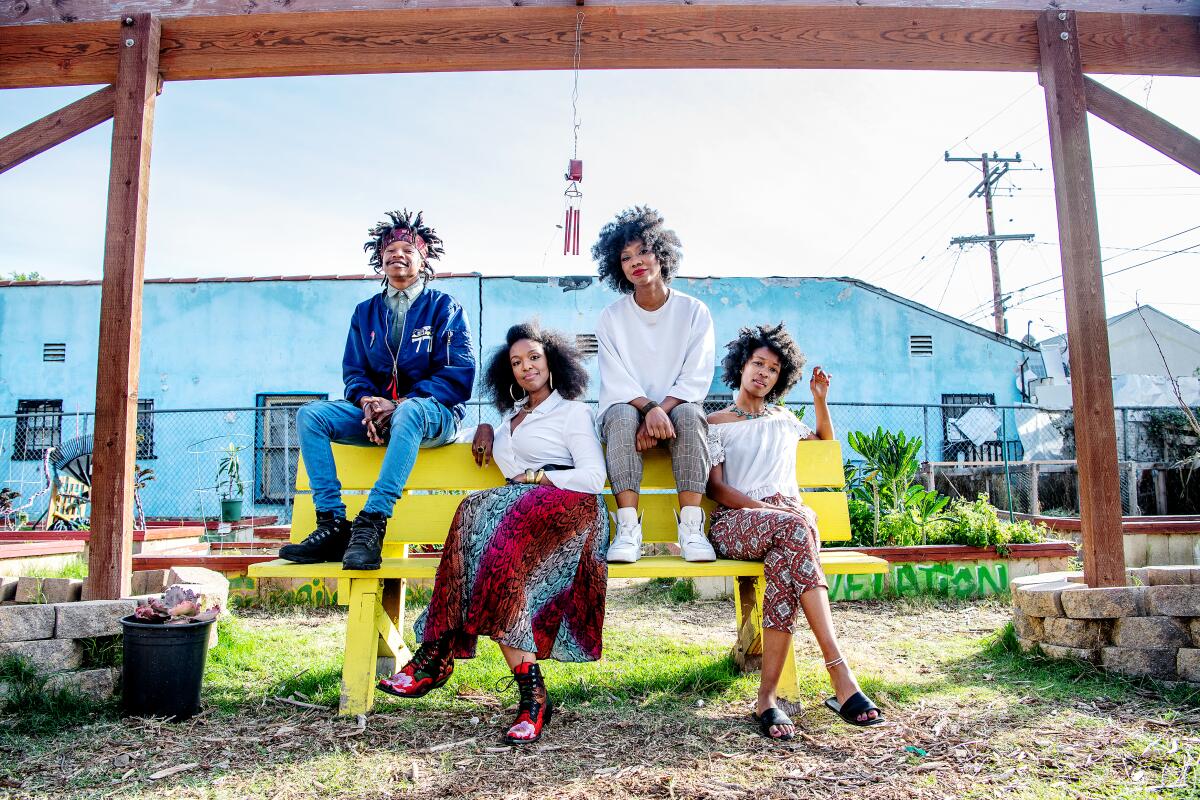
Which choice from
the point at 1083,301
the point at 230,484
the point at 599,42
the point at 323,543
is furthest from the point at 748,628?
the point at 230,484

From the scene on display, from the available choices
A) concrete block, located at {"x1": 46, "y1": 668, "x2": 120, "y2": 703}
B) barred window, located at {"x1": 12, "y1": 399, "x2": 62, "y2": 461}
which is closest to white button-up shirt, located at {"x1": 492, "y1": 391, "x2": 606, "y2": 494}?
concrete block, located at {"x1": 46, "y1": 668, "x2": 120, "y2": 703}

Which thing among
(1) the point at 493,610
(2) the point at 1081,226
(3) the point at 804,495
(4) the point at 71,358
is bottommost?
(1) the point at 493,610

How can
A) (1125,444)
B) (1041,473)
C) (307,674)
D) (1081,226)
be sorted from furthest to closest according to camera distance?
(1041,473) < (1125,444) < (1081,226) < (307,674)

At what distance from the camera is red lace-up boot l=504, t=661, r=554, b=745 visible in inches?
104

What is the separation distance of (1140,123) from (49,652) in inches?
210

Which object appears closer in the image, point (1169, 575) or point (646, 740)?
point (646, 740)

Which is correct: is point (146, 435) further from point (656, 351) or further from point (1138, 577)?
point (1138, 577)

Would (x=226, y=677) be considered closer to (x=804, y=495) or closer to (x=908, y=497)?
(x=804, y=495)

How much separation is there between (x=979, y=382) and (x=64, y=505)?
15111 mm

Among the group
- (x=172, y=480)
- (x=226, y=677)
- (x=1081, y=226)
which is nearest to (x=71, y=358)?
(x=172, y=480)

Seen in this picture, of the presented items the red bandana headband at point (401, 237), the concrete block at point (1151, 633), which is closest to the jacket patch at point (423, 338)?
the red bandana headband at point (401, 237)

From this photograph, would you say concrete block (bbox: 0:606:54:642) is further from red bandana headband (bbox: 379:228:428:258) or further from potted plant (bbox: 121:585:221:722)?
red bandana headband (bbox: 379:228:428:258)

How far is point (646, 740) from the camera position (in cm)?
267

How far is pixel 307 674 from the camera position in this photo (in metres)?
3.46
